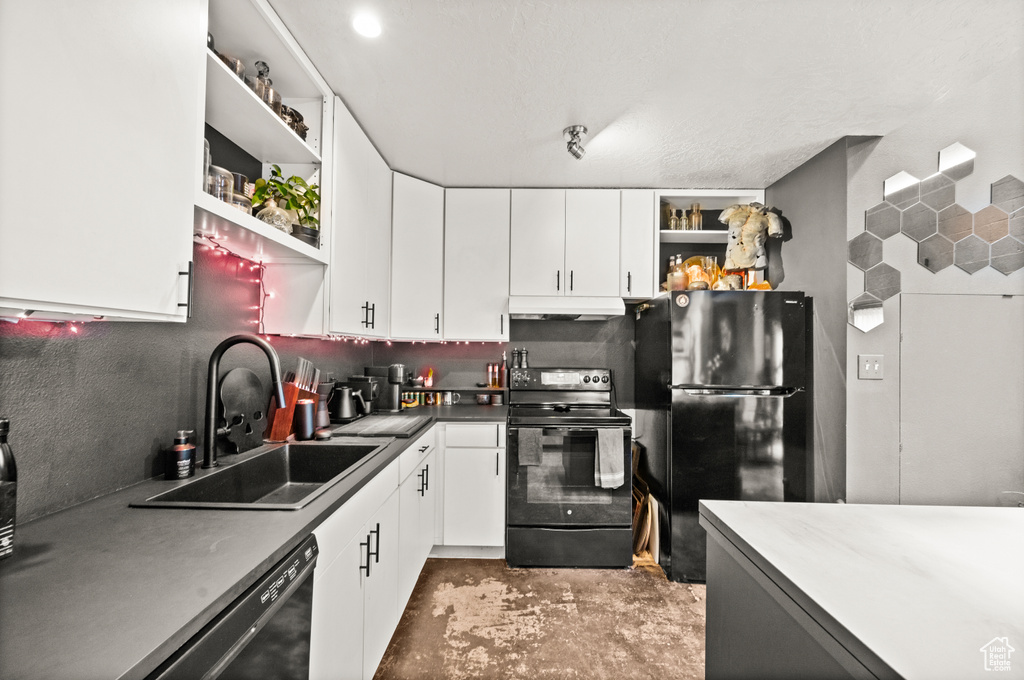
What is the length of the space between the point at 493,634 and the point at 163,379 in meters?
1.67

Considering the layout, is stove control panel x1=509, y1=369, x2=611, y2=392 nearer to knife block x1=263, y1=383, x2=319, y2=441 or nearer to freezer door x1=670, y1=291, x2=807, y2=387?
freezer door x1=670, y1=291, x2=807, y2=387

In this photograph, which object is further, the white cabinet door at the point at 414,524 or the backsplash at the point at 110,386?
the white cabinet door at the point at 414,524

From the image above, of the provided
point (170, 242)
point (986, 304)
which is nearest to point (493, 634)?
point (170, 242)

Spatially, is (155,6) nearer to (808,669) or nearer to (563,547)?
(808,669)

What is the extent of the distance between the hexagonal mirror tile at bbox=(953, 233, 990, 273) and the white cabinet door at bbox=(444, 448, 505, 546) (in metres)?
2.62

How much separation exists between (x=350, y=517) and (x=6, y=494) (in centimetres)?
69

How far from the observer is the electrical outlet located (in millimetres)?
2121

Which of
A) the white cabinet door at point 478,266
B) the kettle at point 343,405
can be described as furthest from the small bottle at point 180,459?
the white cabinet door at point 478,266

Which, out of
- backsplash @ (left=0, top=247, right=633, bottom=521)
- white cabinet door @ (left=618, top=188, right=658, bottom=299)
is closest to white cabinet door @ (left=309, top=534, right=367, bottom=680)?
backsplash @ (left=0, top=247, right=633, bottom=521)

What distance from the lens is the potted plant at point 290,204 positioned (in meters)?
1.48

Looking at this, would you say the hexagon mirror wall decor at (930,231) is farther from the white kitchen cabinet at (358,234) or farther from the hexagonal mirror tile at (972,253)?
the white kitchen cabinet at (358,234)

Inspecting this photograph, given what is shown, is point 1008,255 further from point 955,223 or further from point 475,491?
point 475,491

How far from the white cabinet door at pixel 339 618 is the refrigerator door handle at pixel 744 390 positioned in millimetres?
1825

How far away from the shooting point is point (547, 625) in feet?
6.30
